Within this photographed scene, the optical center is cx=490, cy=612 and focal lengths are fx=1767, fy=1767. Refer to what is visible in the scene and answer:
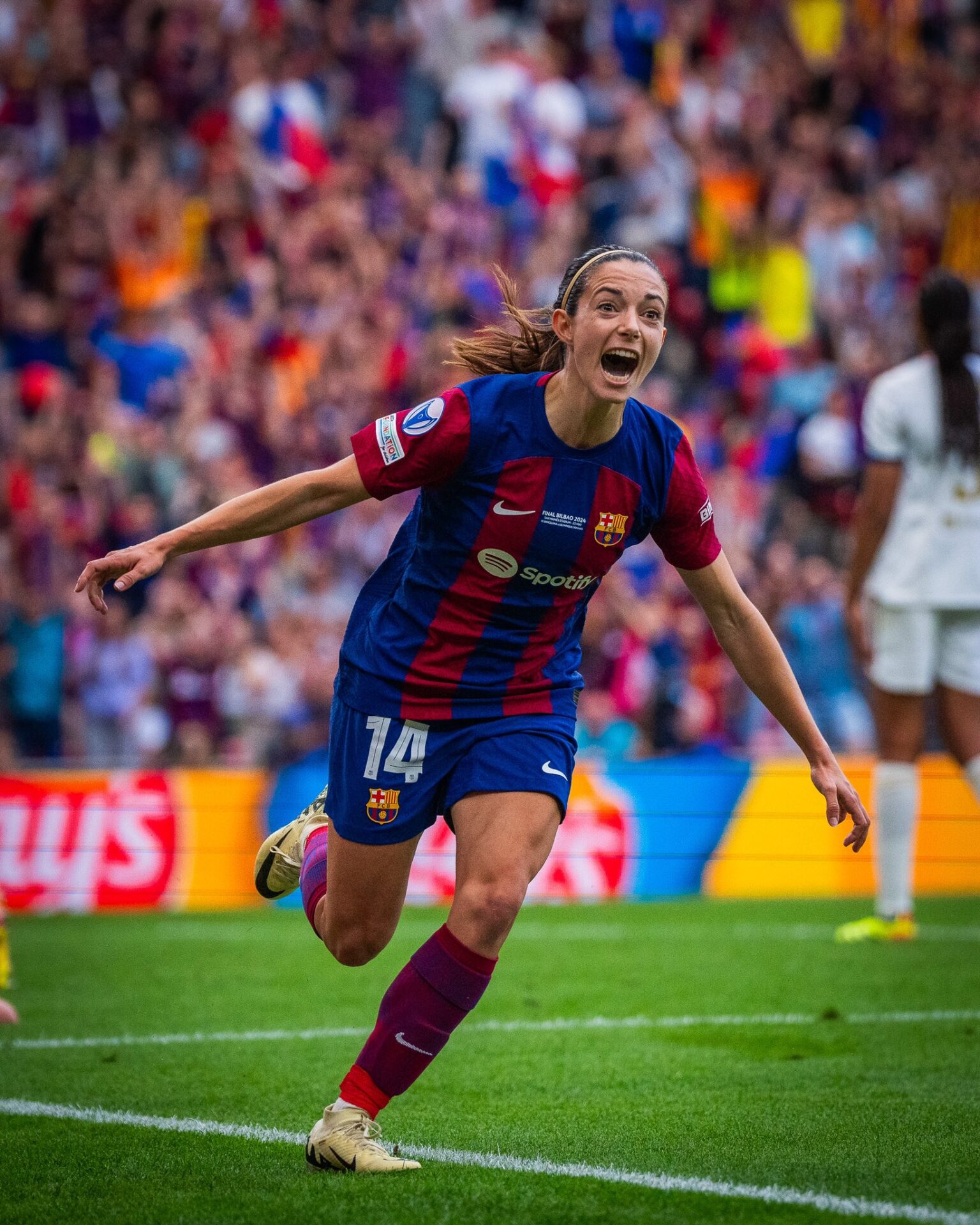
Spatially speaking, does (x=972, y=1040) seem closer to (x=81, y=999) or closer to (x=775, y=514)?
(x=81, y=999)

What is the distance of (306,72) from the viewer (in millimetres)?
17422

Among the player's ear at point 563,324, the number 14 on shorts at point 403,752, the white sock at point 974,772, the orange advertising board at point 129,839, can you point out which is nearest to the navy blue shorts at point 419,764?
the number 14 on shorts at point 403,752

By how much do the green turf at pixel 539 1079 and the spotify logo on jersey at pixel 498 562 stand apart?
1405mm

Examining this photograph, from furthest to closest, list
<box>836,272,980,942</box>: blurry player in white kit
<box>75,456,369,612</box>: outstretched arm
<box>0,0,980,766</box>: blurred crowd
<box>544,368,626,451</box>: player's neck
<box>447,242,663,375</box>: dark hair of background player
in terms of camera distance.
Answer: <box>0,0,980,766</box>: blurred crowd
<box>836,272,980,942</box>: blurry player in white kit
<box>447,242,663,375</box>: dark hair of background player
<box>544,368,626,451</box>: player's neck
<box>75,456,369,612</box>: outstretched arm

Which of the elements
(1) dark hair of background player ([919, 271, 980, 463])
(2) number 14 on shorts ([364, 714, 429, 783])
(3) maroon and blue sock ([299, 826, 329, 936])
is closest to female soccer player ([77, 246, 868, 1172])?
(2) number 14 on shorts ([364, 714, 429, 783])

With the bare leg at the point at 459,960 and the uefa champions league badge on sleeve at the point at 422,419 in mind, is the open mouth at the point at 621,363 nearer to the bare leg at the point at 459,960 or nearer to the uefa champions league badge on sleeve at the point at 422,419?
the uefa champions league badge on sleeve at the point at 422,419

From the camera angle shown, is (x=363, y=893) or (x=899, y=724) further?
(x=899, y=724)

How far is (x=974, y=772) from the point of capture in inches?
311

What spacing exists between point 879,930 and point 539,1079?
11.2 feet

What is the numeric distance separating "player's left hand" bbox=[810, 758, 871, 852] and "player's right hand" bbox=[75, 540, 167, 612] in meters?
1.72

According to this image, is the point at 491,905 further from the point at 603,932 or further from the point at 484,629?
the point at 603,932

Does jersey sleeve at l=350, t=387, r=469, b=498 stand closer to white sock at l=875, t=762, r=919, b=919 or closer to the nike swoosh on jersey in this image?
the nike swoosh on jersey

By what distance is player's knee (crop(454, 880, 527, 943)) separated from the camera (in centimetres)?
412

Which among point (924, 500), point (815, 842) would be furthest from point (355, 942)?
point (815, 842)
